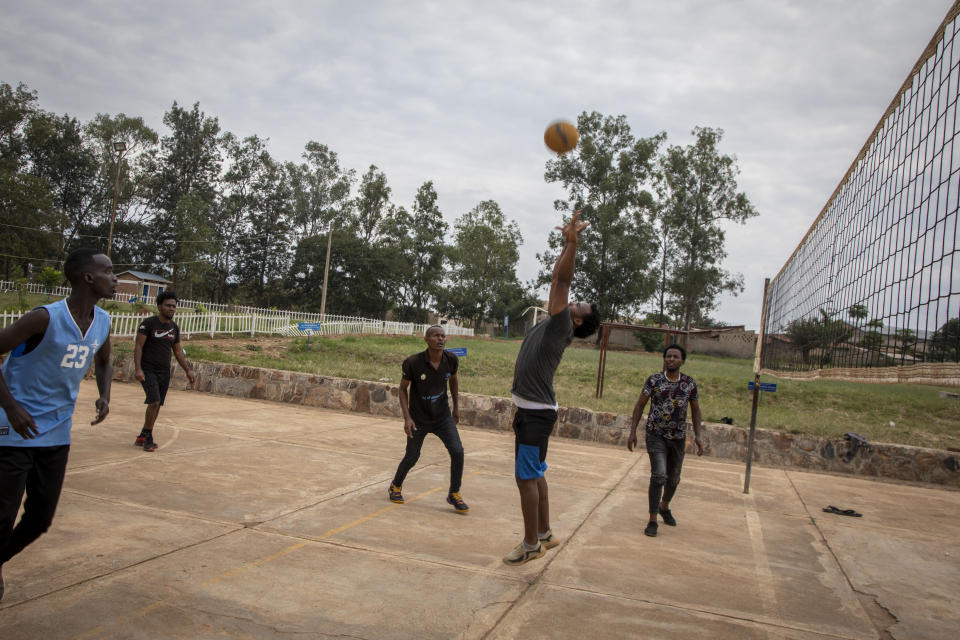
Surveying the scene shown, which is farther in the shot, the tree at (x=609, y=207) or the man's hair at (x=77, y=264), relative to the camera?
the tree at (x=609, y=207)

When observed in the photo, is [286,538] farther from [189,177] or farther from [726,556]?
[189,177]

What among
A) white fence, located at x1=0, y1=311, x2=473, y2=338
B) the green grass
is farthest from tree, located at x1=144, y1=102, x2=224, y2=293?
the green grass

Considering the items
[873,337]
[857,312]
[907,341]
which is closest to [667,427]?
[907,341]

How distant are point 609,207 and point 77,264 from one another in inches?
1956

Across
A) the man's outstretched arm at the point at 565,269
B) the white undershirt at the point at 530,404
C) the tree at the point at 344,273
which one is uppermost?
the tree at the point at 344,273

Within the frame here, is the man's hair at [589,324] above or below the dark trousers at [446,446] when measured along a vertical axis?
above

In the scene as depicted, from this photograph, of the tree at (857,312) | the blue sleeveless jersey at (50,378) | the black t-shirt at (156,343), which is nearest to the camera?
the blue sleeveless jersey at (50,378)

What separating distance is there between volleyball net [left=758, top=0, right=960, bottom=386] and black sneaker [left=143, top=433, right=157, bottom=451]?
7750 millimetres

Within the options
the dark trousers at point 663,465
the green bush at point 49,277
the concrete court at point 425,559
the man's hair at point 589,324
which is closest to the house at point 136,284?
the green bush at point 49,277

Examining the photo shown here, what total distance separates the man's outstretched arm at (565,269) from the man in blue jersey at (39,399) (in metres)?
2.65

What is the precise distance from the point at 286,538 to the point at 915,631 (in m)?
4.11

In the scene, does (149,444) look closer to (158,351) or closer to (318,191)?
(158,351)

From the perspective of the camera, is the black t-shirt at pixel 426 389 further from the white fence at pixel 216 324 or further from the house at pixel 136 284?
the house at pixel 136 284

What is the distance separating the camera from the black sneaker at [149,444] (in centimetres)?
735
